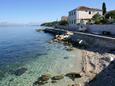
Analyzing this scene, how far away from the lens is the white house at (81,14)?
224 ft

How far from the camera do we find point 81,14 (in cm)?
6900

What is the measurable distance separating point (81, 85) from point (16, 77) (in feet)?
21.2

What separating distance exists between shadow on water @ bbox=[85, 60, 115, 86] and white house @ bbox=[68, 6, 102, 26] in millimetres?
49725

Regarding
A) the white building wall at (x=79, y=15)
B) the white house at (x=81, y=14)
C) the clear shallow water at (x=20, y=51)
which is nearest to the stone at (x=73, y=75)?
the clear shallow water at (x=20, y=51)

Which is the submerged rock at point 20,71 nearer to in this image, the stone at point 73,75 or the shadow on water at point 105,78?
the stone at point 73,75

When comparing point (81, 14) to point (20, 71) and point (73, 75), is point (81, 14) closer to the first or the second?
point (20, 71)

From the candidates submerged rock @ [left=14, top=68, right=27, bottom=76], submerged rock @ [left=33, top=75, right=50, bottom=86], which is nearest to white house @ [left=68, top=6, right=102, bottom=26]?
submerged rock @ [left=14, top=68, right=27, bottom=76]

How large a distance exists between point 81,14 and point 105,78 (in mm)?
54541

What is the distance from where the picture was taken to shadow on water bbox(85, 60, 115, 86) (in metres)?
15.3

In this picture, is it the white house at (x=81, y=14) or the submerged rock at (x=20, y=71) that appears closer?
the submerged rock at (x=20, y=71)

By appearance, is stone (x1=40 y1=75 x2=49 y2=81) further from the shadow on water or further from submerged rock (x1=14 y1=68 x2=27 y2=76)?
the shadow on water

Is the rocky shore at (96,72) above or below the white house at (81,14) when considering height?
below

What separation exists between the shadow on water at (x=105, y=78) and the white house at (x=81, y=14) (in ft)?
163

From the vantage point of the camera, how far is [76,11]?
68375mm
